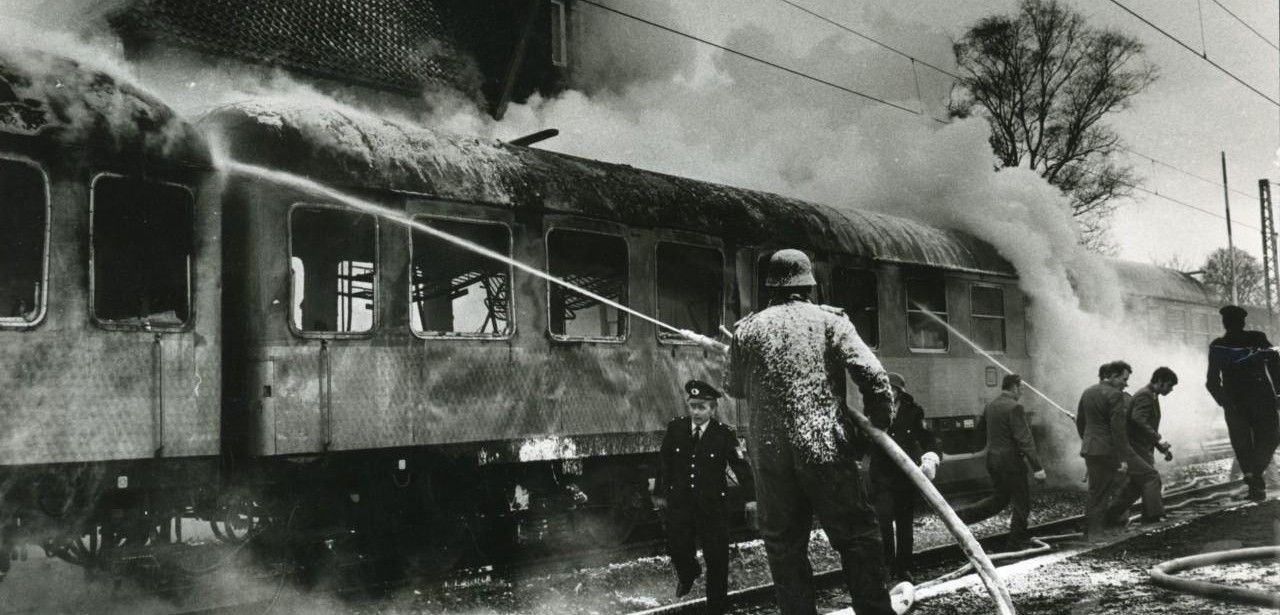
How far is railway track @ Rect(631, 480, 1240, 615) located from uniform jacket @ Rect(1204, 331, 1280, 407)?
1277mm

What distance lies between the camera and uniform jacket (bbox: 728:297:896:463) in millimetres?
4434

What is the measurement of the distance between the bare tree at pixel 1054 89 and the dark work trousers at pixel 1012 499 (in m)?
15.8

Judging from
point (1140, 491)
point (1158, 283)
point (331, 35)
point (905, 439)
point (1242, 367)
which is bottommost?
point (1140, 491)

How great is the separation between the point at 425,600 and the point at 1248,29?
13.6m

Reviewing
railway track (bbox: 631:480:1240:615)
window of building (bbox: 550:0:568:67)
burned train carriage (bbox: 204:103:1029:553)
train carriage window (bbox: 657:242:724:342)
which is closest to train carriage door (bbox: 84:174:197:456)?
burned train carriage (bbox: 204:103:1029:553)

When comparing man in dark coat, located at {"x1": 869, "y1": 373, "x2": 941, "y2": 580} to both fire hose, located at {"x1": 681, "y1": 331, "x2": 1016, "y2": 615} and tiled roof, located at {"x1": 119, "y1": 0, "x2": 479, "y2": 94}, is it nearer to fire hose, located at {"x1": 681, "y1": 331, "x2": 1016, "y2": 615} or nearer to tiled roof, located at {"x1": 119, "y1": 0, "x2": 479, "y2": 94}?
fire hose, located at {"x1": 681, "y1": 331, "x2": 1016, "y2": 615}

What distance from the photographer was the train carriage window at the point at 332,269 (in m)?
6.71

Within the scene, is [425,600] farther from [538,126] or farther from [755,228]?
[538,126]

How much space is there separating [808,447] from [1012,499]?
4.86m

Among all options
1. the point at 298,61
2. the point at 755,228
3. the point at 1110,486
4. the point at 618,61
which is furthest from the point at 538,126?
the point at 1110,486

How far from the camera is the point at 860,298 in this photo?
11.1 m

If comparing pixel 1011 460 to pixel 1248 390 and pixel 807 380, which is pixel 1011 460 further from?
pixel 807 380

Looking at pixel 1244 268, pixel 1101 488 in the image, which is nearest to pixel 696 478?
pixel 1101 488

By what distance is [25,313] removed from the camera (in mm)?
5500
